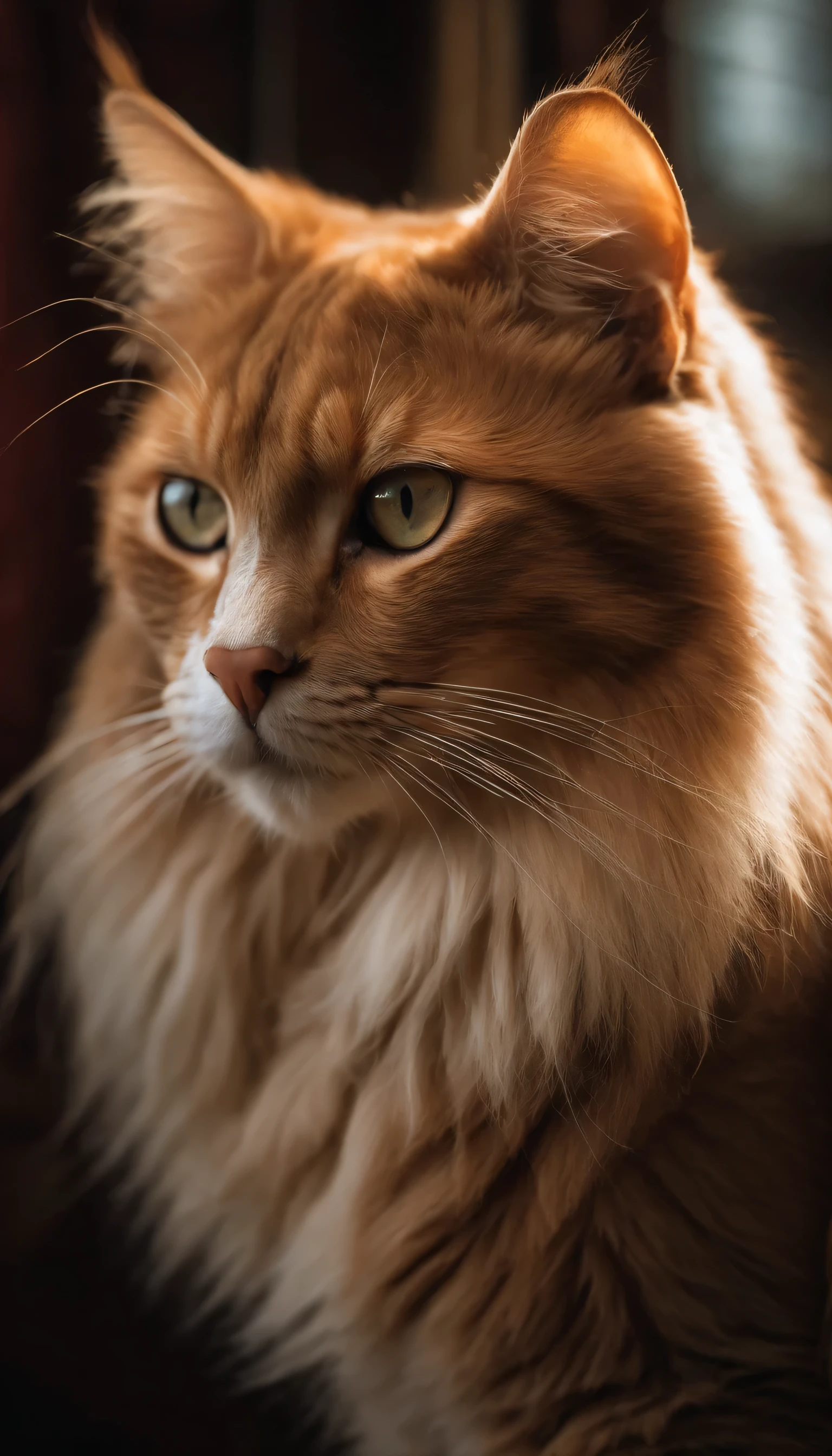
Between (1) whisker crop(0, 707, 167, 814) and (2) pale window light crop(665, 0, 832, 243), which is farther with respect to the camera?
(1) whisker crop(0, 707, 167, 814)

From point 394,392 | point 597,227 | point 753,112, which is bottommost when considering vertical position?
point 394,392

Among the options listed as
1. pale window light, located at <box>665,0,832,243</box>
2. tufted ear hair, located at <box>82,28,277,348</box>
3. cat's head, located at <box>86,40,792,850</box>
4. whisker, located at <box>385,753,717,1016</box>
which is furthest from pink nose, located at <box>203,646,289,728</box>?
pale window light, located at <box>665,0,832,243</box>

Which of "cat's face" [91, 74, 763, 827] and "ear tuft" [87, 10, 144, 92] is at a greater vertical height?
"ear tuft" [87, 10, 144, 92]

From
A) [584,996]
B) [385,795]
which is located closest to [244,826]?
→ [385,795]

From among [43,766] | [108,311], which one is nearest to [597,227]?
[108,311]

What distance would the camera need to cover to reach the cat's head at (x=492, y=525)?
30.6 inches

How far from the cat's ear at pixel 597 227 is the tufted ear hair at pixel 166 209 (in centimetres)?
25

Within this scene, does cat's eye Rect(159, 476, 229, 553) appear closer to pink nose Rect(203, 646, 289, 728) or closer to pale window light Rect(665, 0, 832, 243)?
pink nose Rect(203, 646, 289, 728)

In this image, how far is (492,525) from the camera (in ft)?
2.60

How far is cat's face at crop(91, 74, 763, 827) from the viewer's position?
78cm

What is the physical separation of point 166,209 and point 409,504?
0.42 metres

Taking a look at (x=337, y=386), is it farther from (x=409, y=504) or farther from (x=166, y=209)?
(x=166, y=209)

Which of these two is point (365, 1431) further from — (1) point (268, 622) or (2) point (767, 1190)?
Answer: (1) point (268, 622)

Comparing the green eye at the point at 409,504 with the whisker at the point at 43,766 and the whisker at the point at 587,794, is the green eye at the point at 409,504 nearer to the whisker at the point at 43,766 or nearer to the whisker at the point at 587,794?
the whisker at the point at 587,794
